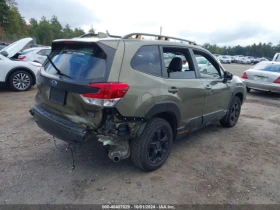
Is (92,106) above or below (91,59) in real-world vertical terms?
below

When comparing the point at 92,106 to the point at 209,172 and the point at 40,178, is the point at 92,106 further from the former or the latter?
the point at 209,172

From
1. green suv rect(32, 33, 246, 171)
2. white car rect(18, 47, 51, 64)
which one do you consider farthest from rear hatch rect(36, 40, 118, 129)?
white car rect(18, 47, 51, 64)

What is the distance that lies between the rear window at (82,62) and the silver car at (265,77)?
8.25 m

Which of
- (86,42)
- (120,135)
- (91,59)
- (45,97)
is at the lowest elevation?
(120,135)

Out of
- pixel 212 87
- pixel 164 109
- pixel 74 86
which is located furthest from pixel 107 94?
pixel 212 87

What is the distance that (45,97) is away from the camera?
3.35 m

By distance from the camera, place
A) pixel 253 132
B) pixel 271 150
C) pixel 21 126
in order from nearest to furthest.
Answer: pixel 271 150
pixel 21 126
pixel 253 132

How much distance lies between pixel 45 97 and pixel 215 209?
2590mm

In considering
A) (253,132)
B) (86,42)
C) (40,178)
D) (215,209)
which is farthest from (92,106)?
(253,132)

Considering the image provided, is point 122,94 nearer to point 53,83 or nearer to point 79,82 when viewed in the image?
point 79,82

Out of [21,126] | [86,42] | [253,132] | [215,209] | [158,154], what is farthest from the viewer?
[253,132]

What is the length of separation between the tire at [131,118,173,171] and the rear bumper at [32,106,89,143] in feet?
2.25

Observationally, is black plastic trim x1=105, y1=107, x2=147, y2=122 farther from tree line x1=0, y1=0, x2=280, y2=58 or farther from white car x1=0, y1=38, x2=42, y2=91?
tree line x1=0, y1=0, x2=280, y2=58

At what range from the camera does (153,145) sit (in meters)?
3.35
